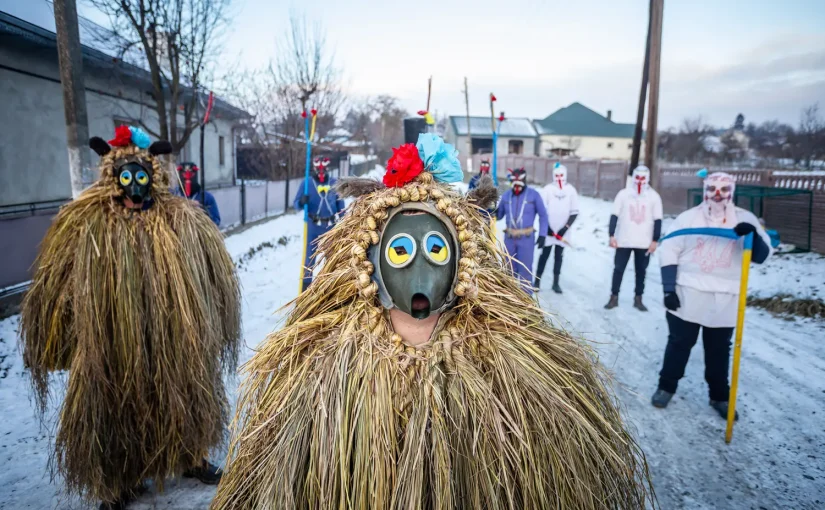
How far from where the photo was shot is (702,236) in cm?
360

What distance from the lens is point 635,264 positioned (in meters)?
6.27

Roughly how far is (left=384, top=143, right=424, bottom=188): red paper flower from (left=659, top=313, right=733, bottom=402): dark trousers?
3.06 m

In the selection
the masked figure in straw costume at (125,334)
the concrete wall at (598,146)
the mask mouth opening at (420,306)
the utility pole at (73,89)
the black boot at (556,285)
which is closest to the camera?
the mask mouth opening at (420,306)

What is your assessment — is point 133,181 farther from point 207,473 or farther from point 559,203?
point 559,203

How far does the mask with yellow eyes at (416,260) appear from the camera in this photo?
157cm

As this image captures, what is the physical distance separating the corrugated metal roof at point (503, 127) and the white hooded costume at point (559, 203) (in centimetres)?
3883

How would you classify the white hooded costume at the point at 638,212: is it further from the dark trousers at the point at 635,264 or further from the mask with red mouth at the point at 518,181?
the mask with red mouth at the point at 518,181

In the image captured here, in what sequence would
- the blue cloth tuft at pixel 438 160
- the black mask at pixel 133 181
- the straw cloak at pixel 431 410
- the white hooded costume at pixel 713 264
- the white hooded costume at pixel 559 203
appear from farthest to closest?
1. the white hooded costume at pixel 559 203
2. the white hooded costume at pixel 713 264
3. the black mask at pixel 133 181
4. the blue cloth tuft at pixel 438 160
5. the straw cloak at pixel 431 410

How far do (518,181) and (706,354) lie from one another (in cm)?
315

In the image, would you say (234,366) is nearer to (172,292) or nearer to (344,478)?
(172,292)

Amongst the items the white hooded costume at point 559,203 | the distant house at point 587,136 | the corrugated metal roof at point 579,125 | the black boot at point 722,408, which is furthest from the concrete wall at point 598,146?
the black boot at point 722,408

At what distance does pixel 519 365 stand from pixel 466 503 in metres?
0.48

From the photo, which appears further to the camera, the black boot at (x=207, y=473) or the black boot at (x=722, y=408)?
the black boot at (x=722, y=408)

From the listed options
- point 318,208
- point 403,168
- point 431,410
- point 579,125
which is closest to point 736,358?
point 431,410
